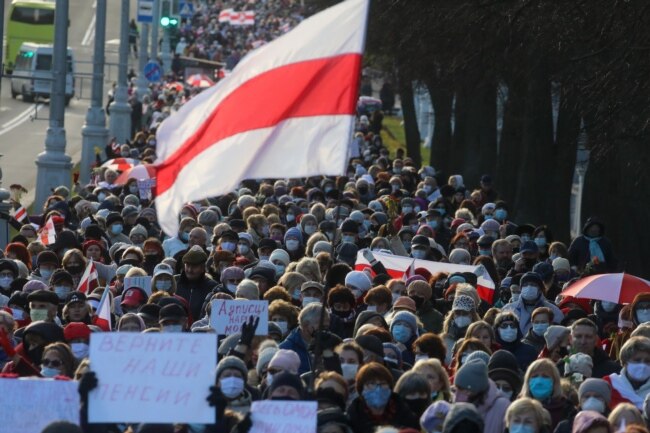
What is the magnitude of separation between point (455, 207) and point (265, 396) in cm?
1765

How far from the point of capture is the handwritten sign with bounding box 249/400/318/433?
856cm

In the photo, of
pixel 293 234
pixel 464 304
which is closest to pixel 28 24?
pixel 293 234

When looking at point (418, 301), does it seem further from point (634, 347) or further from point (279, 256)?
point (634, 347)

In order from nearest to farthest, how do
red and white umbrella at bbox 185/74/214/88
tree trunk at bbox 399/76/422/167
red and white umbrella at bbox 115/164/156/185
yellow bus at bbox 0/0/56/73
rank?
red and white umbrella at bbox 115/164/156/185
tree trunk at bbox 399/76/422/167
red and white umbrella at bbox 185/74/214/88
yellow bus at bbox 0/0/56/73

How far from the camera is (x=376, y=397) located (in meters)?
10.2

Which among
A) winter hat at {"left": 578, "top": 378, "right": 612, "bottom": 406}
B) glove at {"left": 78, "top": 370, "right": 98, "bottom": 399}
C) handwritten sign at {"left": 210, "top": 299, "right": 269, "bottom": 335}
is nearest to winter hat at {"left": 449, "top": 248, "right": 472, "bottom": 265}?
handwritten sign at {"left": 210, "top": 299, "right": 269, "bottom": 335}

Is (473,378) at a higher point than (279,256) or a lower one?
higher

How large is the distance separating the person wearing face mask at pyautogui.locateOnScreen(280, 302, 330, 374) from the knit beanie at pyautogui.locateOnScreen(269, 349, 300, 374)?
1.57 meters

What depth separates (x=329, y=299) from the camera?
567 inches

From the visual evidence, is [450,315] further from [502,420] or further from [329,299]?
[502,420]

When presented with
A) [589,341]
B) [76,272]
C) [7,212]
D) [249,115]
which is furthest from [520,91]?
[249,115]

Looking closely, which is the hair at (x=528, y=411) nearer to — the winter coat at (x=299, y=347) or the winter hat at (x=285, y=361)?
the winter hat at (x=285, y=361)

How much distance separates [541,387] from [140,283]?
5.53 m

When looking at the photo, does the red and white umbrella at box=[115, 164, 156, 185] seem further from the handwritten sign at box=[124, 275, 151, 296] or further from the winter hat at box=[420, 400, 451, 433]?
the winter hat at box=[420, 400, 451, 433]
